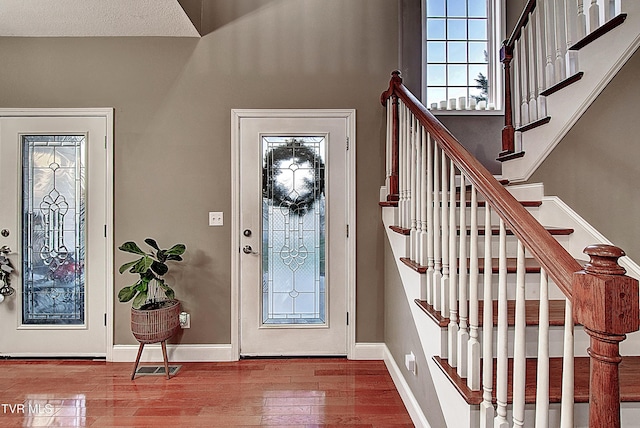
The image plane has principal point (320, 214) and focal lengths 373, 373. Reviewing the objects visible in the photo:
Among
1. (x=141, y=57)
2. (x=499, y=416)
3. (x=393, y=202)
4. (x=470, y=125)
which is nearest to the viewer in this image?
(x=499, y=416)

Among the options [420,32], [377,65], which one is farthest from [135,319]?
[420,32]

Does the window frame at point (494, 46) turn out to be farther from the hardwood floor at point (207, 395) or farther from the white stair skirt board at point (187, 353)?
the hardwood floor at point (207, 395)

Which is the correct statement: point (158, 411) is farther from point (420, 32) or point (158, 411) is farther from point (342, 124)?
point (420, 32)

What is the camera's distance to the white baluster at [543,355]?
102 centimetres

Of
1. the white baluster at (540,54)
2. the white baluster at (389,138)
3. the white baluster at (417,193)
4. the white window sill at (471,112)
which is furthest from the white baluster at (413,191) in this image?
the white window sill at (471,112)

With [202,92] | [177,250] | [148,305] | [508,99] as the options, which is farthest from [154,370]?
[508,99]

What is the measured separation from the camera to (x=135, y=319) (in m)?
2.63

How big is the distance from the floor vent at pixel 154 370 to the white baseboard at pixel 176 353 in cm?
10

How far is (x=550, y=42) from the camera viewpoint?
2.43 m

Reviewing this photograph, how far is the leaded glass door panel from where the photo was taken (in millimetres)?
3021

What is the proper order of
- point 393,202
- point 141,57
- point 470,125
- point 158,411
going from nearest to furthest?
point 158,411 < point 393,202 < point 141,57 < point 470,125

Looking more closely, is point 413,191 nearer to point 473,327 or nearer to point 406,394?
point 473,327

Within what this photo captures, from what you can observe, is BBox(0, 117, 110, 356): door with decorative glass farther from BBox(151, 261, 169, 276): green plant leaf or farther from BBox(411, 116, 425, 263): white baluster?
BBox(411, 116, 425, 263): white baluster

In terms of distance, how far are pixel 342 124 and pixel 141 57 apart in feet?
5.58
